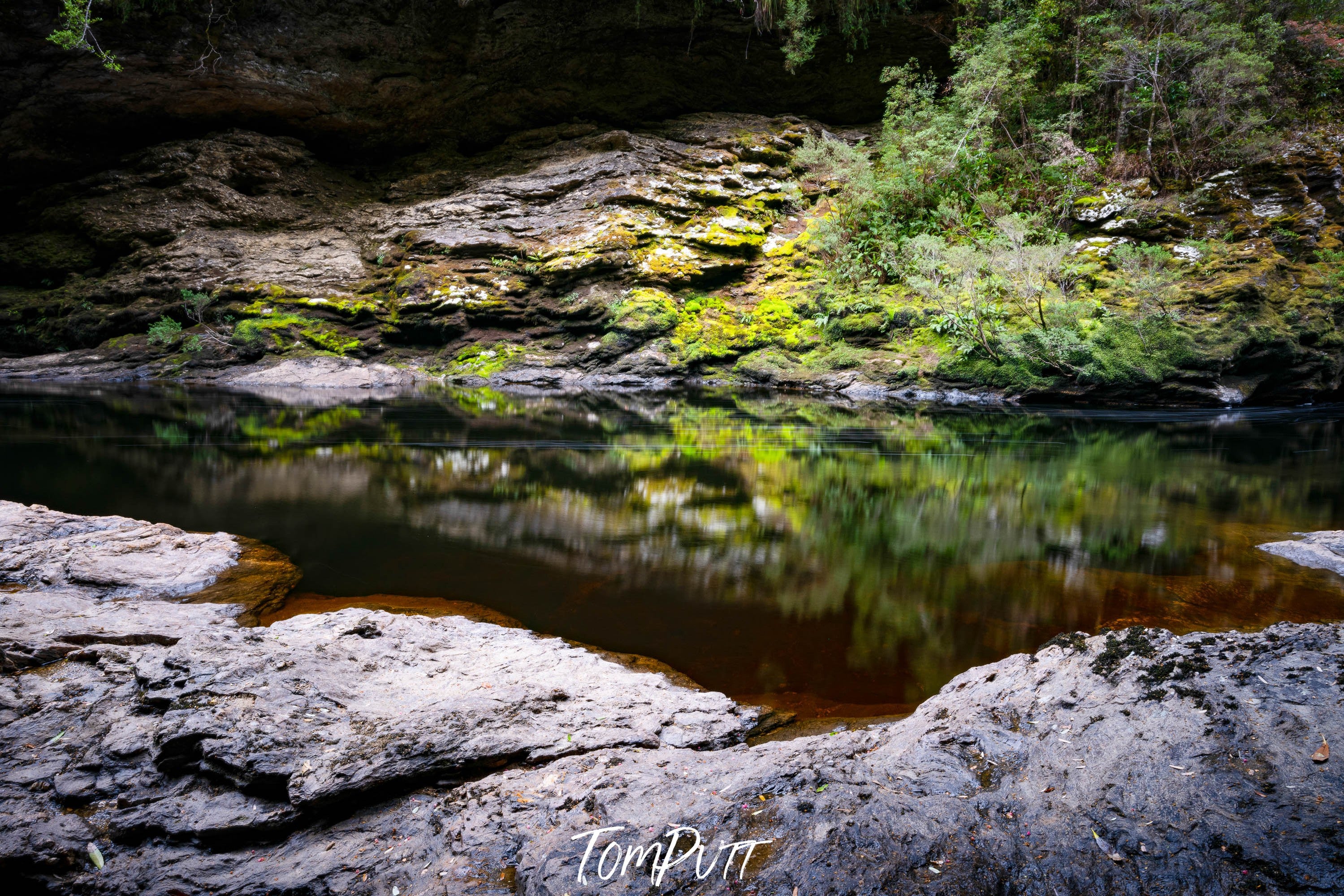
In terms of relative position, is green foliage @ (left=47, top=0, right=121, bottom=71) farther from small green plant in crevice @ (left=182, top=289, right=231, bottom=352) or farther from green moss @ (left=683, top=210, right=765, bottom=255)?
green moss @ (left=683, top=210, right=765, bottom=255)

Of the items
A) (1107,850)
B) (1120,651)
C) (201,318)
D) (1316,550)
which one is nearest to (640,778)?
(1107,850)

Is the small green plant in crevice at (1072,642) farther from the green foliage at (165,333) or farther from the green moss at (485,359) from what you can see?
the green foliage at (165,333)

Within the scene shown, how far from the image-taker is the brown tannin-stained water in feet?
10.8

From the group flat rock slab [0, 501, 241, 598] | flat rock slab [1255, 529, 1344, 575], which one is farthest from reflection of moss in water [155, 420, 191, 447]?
flat rock slab [1255, 529, 1344, 575]

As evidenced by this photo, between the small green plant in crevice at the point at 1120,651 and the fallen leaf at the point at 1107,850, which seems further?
the small green plant in crevice at the point at 1120,651

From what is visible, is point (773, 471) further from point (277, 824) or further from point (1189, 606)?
point (277, 824)

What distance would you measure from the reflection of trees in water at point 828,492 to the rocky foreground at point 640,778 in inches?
42.9

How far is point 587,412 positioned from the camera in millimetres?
11883

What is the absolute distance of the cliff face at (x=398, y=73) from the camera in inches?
703

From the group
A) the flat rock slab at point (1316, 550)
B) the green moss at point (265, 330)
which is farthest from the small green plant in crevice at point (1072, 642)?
the green moss at point (265, 330)

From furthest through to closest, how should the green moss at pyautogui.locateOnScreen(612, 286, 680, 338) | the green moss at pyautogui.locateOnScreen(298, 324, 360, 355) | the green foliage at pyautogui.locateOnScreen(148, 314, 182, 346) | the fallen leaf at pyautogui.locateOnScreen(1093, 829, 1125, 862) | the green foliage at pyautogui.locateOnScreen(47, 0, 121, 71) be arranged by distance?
1. the green moss at pyautogui.locateOnScreen(298, 324, 360, 355)
2. the green foliage at pyautogui.locateOnScreen(148, 314, 182, 346)
3. the green moss at pyautogui.locateOnScreen(612, 286, 680, 338)
4. the green foliage at pyautogui.locateOnScreen(47, 0, 121, 71)
5. the fallen leaf at pyautogui.locateOnScreen(1093, 829, 1125, 862)

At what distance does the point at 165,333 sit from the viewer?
17891 mm

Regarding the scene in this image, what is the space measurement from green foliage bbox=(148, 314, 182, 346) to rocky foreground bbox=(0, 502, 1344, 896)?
20.0 meters

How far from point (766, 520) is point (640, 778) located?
11.7 feet
